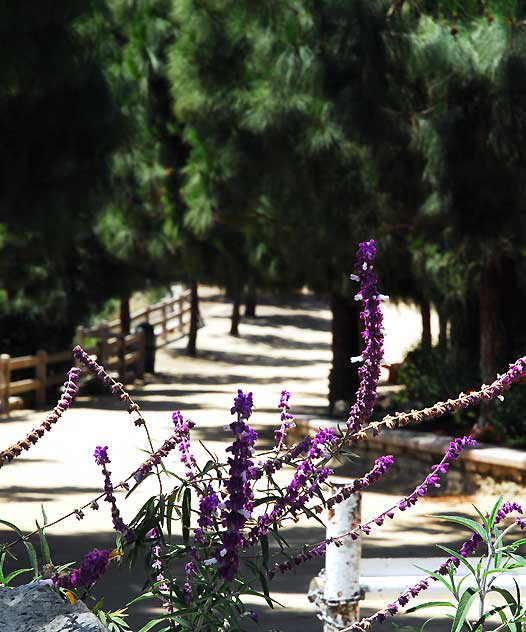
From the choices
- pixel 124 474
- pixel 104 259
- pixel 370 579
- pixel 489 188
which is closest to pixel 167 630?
pixel 370 579

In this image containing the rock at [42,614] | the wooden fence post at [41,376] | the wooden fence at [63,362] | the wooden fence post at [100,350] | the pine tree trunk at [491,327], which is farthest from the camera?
the wooden fence post at [100,350]

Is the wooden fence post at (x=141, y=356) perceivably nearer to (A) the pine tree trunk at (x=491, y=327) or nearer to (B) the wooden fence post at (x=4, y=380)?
(B) the wooden fence post at (x=4, y=380)

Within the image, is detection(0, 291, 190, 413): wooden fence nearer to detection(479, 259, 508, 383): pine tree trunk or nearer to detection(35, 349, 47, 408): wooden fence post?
detection(35, 349, 47, 408): wooden fence post

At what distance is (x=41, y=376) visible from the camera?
20016mm

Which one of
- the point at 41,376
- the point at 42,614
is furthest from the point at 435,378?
the point at 42,614

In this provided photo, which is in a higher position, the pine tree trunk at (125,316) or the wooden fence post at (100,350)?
the pine tree trunk at (125,316)

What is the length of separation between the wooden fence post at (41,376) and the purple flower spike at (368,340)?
57.9 ft

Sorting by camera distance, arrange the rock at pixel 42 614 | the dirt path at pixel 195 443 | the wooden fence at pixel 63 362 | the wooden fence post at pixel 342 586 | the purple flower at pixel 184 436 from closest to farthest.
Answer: the rock at pixel 42 614 → the purple flower at pixel 184 436 → the wooden fence post at pixel 342 586 → the dirt path at pixel 195 443 → the wooden fence at pixel 63 362

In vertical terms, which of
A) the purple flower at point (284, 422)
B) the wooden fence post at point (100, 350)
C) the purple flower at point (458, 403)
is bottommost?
the wooden fence post at point (100, 350)

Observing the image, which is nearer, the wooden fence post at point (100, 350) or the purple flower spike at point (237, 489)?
the purple flower spike at point (237, 489)

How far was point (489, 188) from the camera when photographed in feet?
35.3

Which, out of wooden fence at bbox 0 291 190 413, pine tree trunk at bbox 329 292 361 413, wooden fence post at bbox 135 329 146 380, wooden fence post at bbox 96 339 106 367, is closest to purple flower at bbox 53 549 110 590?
pine tree trunk at bbox 329 292 361 413

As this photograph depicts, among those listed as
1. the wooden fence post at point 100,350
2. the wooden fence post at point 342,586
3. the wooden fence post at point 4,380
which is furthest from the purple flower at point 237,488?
the wooden fence post at point 100,350

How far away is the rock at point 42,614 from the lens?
2387 millimetres
